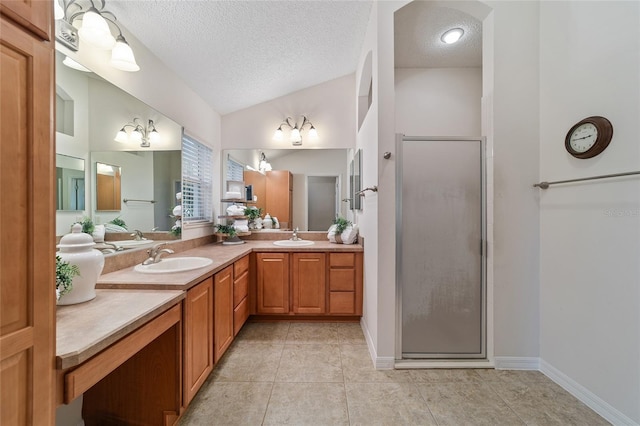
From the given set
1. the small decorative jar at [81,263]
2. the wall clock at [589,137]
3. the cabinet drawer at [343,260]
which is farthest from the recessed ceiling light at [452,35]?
the small decorative jar at [81,263]

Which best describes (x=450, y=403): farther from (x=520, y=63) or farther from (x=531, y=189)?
(x=520, y=63)

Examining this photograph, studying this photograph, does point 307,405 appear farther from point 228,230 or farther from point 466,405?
point 228,230

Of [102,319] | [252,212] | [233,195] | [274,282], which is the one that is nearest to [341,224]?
[274,282]

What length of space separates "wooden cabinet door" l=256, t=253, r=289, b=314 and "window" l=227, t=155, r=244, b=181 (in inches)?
45.8

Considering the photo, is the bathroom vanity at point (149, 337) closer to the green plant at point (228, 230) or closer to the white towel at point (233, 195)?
the green plant at point (228, 230)

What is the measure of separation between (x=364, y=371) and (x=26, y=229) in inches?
79.2

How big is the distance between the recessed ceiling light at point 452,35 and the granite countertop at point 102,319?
9.73 ft

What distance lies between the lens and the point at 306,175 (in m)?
3.22

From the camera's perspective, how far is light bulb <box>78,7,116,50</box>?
4.41 ft

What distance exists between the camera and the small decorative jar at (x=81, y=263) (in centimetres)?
112

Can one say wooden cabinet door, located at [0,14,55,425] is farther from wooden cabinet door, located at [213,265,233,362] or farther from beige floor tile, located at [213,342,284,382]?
beige floor tile, located at [213,342,284,382]

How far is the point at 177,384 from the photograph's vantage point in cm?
132

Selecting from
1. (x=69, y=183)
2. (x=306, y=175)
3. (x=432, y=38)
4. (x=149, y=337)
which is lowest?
(x=149, y=337)

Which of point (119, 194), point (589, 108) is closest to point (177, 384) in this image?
point (119, 194)
